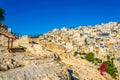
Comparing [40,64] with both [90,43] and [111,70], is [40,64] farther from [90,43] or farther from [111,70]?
[90,43]

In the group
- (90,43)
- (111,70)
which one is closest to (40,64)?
(111,70)

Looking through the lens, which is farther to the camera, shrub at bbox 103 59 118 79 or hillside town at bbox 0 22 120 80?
shrub at bbox 103 59 118 79

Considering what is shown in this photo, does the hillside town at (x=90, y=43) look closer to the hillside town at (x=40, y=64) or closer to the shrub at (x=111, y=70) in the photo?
the shrub at (x=111, y=70)

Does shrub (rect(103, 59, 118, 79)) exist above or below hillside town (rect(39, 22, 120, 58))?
below

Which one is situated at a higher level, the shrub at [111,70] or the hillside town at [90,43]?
the hillside town at [90,43]

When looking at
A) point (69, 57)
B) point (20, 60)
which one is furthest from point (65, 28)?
point (20, 60)

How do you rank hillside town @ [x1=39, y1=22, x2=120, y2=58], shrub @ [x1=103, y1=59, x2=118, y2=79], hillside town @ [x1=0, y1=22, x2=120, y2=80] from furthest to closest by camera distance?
1. hillside town @ [x1=39, y1=22, x2=120, y2=58]
2. shrub @ [x1=103, y1=59, x2=118, y2=79]
3. hillside town @ [x1=0, y1=22, x2=120, y2=80]

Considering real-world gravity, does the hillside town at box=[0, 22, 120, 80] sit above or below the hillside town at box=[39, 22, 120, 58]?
below

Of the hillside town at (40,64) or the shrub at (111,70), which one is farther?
the shrub at (111,70)

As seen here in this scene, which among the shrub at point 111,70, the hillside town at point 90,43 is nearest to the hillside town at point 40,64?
the shrub at point 111,70

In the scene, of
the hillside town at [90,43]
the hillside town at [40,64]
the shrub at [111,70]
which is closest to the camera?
the hillside town at [40,64]

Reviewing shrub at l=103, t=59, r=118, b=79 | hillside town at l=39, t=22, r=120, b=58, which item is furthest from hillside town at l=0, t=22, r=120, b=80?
hillside town at l=39, t=22, r=120, b=58

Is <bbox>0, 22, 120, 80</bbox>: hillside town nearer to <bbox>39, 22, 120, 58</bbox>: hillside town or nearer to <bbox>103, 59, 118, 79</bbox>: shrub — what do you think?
<bbox>103, 59, 118, 79</bbox>: shrub

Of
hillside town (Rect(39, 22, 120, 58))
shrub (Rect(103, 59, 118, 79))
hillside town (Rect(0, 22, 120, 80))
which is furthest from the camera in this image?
hillside town (Rect(39, 22, 120, 58))
